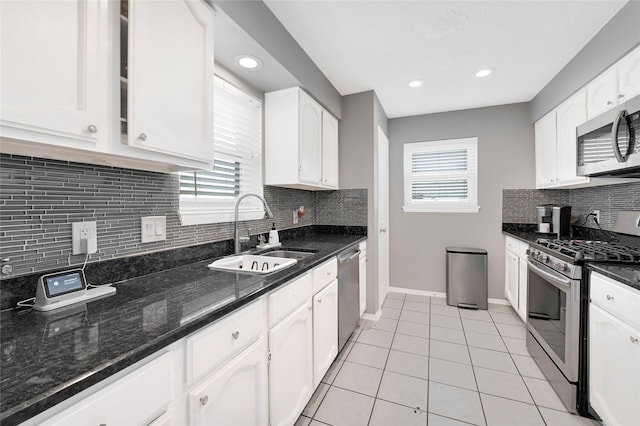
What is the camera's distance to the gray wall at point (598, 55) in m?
1.60

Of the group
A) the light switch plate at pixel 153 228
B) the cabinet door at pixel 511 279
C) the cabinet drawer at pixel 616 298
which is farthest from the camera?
the cabinet door at pixel 511 279

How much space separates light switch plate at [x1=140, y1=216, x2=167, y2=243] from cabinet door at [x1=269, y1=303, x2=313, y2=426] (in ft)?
2.44

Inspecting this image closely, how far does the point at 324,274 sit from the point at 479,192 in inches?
101

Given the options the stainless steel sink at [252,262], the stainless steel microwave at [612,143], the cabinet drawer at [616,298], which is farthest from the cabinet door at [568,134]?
the stainless steel sink at [252,262]

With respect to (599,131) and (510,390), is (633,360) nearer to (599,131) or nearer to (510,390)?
(510,390)

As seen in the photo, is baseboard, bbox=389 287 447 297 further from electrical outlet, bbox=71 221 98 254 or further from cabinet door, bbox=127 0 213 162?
electrical outlet, bbox=71 221 98 254

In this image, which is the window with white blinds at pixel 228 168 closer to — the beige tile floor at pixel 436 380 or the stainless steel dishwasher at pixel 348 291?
the stainless steel dishwasher at pixel 348 291

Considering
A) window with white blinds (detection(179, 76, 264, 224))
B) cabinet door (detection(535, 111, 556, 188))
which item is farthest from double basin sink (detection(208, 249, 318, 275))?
cabinet door (detection(535, 111, 556, 188))

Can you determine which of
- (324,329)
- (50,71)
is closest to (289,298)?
(324,329)

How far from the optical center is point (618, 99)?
1771mm

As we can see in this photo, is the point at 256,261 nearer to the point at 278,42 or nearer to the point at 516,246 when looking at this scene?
the point at 278,42

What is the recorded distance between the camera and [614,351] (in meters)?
1.31

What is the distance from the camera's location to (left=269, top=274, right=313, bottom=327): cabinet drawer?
1.22m

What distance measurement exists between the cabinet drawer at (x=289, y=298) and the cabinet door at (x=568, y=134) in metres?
2.37
